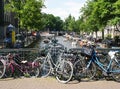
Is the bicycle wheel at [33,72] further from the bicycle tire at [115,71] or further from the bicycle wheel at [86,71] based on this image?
the bicycle tire at [115,71]

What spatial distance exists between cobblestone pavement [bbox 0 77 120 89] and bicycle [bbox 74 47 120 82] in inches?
12.6

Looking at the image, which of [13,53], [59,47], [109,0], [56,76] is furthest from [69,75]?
[109,0]

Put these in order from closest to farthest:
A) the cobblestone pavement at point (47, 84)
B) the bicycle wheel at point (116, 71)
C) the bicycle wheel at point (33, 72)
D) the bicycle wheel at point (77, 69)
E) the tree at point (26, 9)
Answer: the cobblestone pavement at point (47, 84) → the bicycle wheel at point (116, 71) → the bicycle wheel at point (77, 69) → the bicycle wheel at point (33, 72) → the tree at point (26, 9)

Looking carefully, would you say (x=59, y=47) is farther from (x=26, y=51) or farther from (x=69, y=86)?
(x=69, y=86)

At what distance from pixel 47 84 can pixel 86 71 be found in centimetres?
146

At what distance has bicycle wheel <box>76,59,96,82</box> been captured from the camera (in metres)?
11.3

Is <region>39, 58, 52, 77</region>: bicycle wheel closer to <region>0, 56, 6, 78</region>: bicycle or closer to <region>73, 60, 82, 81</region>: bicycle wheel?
<region>73, 60, 82, 81</region>: bicycle wheel

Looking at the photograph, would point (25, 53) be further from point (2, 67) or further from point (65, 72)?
point (65, 72)

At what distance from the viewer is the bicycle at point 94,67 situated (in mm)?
11184

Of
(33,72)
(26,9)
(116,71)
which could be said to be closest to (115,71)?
(116,71)

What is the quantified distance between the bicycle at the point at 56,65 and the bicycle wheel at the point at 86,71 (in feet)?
1.77

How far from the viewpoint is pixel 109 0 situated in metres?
44.8

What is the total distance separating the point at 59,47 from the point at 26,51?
1.28m

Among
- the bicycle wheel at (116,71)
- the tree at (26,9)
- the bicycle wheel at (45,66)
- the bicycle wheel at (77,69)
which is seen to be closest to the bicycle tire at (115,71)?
the bicycle wheel at (116,71)
